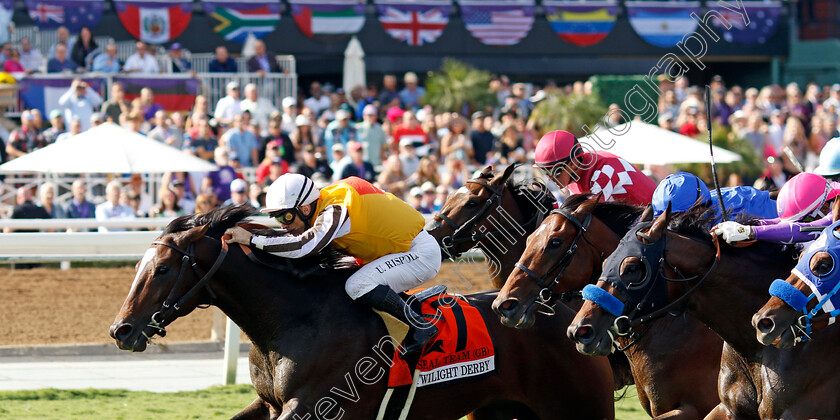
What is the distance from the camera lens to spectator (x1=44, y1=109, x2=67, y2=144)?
12781mm

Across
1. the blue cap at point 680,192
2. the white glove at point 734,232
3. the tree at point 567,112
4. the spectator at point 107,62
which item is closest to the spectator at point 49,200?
the spectator at point 107,62

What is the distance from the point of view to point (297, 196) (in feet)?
16.7

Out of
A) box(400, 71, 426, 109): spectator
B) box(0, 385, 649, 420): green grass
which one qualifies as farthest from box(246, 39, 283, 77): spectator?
box(0, 385, 649, 420): green grass

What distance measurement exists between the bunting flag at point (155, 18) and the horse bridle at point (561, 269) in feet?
42.3

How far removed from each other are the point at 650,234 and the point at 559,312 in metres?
1.14

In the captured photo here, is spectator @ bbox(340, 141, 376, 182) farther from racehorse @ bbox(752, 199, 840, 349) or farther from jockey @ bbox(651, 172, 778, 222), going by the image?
racehorse @ bbox(752, 199, 840, 349)

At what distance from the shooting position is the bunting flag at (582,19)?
19.8 m

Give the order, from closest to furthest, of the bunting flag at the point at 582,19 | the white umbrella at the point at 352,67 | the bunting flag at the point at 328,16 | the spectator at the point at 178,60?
the spectator at the point at 178,60 → the white umbrella at the point at 352,67 → the bunting flag at the point at 328,16 → the bunting flag at the point at 582,19

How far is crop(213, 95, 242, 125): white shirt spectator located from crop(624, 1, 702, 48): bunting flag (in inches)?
349

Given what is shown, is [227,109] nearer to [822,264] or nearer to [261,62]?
[261,62]

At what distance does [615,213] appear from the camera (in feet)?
17.0

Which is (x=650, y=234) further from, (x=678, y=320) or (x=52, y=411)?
(x=52, y=411)

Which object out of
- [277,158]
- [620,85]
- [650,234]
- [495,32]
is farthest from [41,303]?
[495,32]

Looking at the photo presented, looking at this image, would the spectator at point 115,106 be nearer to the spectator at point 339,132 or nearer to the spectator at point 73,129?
the spectator at point 73,129
